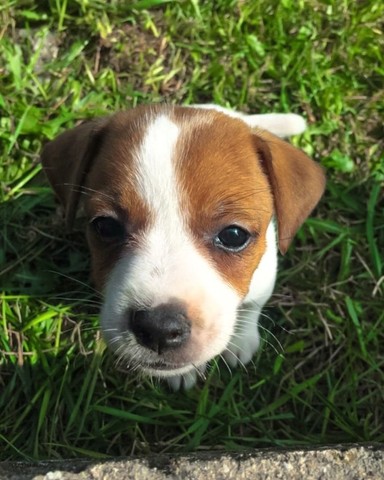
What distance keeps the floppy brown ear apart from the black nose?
39.4 inches

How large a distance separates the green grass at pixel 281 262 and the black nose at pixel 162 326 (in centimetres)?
154

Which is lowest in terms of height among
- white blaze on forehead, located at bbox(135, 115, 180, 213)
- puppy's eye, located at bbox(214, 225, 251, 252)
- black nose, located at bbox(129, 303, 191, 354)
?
black nose, located at bbox(129, 303, 191, 354)

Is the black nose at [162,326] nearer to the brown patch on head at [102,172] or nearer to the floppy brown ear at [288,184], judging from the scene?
the brown patch on head at [102,172]

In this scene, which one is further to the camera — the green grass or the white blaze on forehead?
the green grass

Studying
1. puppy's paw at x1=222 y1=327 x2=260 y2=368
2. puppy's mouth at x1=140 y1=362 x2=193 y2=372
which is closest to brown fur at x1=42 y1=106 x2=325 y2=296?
puppy's mouth at x1=140 y1=362 x2=193 y2=372

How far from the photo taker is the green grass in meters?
4.67

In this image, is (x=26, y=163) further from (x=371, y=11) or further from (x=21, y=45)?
(x=371, y=11)

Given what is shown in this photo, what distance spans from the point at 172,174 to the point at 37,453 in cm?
248

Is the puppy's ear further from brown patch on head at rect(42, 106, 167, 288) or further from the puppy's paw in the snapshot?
the puppy's paw

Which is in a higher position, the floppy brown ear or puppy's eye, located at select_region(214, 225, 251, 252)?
the floppy brown ear

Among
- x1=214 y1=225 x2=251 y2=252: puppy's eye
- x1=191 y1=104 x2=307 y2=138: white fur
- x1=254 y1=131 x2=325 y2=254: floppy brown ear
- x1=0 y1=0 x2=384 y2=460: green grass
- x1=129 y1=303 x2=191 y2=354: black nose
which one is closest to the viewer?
x1=129 y1=303 x2=191 y2=354: black nose

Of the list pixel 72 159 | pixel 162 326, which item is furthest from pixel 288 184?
pixel 72 159

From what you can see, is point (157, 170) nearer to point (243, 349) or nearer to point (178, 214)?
point (178, 214)

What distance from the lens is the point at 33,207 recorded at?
5.34 metres
